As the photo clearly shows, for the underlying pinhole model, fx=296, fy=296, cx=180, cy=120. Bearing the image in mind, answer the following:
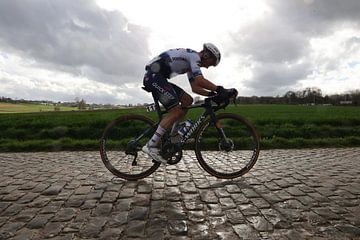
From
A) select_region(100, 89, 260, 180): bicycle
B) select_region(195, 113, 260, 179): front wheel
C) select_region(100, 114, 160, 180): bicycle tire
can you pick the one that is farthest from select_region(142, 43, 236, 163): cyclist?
select_region(195, 113, 260, 179): front wheel

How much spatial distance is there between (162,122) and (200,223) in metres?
2.10

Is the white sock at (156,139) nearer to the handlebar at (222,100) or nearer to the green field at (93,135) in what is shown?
the handlebar at (222,100)

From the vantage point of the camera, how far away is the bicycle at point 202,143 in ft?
16.9

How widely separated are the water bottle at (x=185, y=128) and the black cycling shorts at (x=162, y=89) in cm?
41

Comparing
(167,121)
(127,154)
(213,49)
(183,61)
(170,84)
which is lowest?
(127,154)

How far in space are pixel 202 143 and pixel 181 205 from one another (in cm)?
167

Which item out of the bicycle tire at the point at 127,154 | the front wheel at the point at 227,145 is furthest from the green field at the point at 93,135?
the bicycle tire at the point at 127,154

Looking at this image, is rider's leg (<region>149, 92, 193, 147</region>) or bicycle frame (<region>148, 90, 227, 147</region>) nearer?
rider's leg (<region>149, 92, 193, 147</region>)

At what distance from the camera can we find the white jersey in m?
4.89

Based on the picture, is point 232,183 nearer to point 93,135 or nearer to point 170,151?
point 170,151

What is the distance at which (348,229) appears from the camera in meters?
3.20

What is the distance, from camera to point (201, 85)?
4.88 m

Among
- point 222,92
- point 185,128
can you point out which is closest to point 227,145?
point 185,128

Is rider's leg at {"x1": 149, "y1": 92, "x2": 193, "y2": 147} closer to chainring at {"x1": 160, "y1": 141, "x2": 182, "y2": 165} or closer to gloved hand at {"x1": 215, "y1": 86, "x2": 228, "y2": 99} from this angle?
chainring at {"x1": 160, "y1": 141, "x2": 182, "y2": 165}
